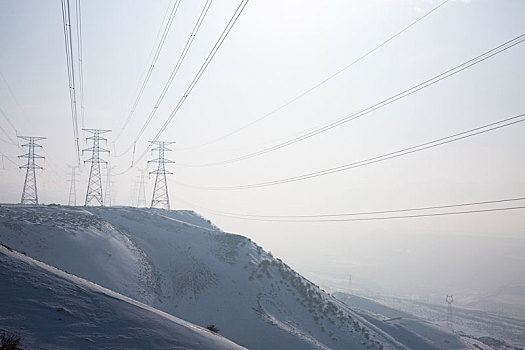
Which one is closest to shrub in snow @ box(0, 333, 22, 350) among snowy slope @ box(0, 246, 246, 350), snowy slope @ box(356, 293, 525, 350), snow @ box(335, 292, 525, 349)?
snowy slope @ box(0, 246, 246, 350)

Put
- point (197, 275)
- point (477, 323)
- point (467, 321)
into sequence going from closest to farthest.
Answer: point (197, 275) → point (477, 323) → point (467, 321)

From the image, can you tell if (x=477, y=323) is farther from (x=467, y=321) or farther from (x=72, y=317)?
(x=72, y=317)

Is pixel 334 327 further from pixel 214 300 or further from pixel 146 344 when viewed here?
pixel 146 344

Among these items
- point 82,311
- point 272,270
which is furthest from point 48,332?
point 272,270

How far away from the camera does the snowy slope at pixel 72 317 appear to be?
39.7ft

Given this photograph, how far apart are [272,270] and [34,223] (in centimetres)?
2907

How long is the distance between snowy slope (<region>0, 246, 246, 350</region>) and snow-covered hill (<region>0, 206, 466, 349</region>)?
20206 millimetres

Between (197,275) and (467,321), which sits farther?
(467,321)

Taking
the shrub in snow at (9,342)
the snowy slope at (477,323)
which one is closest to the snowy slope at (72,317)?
the shrub in snow at (9,342)

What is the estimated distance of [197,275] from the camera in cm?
4525

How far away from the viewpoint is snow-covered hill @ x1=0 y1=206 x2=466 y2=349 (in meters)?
36.9

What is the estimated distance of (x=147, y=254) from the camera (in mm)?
47062

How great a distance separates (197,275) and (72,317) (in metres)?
32.3

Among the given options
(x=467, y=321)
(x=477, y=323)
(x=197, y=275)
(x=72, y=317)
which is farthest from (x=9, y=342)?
(x=467, y=321)
